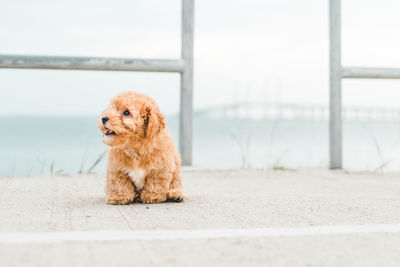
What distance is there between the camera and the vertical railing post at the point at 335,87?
406cm

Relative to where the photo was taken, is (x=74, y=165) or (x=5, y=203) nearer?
(x=5, y=203)

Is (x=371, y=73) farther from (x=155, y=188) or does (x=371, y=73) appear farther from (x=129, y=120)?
(x=129, y=120)

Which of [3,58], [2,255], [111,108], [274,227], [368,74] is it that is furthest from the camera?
[368,74]

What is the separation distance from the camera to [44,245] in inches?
56.5

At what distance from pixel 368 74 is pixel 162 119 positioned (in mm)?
2579

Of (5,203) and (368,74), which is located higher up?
(368,74)

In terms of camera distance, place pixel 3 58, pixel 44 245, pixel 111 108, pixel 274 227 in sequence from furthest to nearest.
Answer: pixel 3 58
pixel 111 108
pixel 274 227
pixel 44 245

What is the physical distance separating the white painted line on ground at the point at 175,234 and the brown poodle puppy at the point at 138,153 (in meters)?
0.52

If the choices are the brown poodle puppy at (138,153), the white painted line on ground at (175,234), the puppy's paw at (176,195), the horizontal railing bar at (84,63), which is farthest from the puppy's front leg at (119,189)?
the horizontal railing bar at (84,63)

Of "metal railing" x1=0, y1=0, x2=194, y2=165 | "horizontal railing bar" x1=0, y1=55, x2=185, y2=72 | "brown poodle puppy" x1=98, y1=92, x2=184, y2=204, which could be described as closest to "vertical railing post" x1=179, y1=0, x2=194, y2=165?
"metal railing" x1=0, y1=0, x2=194, y2=165

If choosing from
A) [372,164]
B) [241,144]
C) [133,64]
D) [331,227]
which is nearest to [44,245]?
[331,227]

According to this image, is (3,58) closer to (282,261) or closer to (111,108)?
(111,108)

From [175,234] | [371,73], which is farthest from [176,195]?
[371,73]

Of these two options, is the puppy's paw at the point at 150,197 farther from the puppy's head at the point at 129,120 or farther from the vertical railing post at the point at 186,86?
the vertical railing post at the point at 186,86
